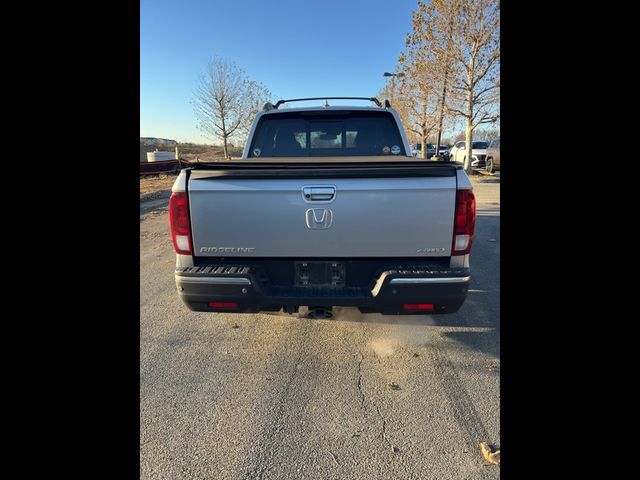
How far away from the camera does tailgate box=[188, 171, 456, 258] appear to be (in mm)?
2275

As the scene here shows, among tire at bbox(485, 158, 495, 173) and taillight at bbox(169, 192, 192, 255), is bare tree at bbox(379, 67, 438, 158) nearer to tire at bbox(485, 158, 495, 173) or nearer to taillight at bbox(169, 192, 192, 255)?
tire at bbox(485, 158, 495, 173)

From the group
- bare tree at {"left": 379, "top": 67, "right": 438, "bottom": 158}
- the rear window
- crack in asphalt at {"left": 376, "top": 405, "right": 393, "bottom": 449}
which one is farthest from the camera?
bare tree at {"left": 379, "top": 67, "right": 438, "bottom": 158}

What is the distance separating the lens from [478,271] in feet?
16.4

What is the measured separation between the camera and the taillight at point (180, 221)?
234 centimetres

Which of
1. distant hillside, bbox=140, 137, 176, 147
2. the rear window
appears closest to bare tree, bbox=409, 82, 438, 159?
the rear window

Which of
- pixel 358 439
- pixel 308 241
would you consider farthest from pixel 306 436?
pixel 308 241

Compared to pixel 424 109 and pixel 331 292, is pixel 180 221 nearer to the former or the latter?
pixel 331 292

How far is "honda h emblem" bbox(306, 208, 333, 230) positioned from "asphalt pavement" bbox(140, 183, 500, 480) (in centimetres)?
119

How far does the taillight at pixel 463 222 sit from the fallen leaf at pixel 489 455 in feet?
3.84

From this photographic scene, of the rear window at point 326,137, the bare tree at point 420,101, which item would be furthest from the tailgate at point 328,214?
the bare tree at point 420,101

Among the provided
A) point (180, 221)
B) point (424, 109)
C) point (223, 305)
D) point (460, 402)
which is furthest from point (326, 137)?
point (424, 109)

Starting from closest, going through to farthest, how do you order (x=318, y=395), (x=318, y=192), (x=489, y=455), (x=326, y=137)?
(x=489, y=455) < (x=318, y=192) < (x=318, y=395) < (x=326, y=137)

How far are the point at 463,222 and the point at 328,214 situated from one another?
91 cm

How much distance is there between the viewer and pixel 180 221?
2373 millimetres
